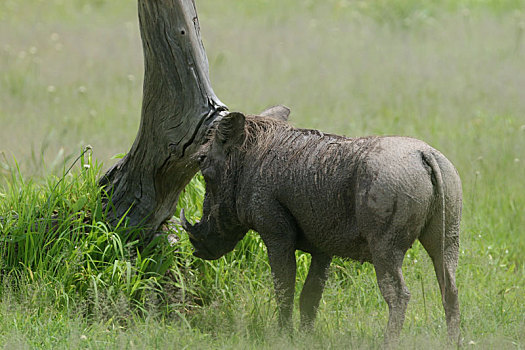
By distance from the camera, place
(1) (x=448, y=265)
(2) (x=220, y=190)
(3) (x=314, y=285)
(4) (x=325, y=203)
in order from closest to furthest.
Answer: (1) (x=448, y=265)
(4) (x=325, y=203)
(2) (x=220, y=190)
(3) (x=314, y=285)

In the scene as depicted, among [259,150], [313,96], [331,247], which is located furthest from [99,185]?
[313,96]

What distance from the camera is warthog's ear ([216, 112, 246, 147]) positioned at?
482 centimetres

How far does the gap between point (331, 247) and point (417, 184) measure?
76 cm

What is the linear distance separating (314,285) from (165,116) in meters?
1.71

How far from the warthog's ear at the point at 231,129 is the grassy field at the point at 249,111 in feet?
3.83

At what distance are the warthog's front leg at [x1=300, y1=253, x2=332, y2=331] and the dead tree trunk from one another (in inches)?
48.0

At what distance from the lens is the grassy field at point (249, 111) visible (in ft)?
16.5

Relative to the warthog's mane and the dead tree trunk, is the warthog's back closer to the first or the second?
the warthog's mane

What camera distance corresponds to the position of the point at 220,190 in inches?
195

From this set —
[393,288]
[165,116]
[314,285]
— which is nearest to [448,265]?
[393,288]

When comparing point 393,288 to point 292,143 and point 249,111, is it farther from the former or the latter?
point 249,111

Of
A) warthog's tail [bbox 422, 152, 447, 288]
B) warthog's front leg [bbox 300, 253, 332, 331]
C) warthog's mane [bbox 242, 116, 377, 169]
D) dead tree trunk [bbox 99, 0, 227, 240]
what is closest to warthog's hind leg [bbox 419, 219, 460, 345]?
warthog's tail [bbox 422, 152, 447, 288]

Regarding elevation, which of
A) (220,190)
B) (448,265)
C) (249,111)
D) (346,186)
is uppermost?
(249,111)

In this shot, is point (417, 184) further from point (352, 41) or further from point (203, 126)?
point (352, 41)
